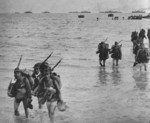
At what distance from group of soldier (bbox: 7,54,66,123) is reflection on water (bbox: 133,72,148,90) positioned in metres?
4.88

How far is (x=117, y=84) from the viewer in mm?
12289

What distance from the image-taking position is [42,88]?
704 centimetres

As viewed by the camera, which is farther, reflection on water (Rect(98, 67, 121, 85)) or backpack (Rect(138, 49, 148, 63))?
backpack (Rect(138, 49, 148, 63))

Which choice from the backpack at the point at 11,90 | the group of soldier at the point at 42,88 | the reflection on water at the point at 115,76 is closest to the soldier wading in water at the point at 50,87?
the group of soldier at the point at 42,88

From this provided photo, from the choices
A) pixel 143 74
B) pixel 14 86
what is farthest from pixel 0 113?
pixel 143 74

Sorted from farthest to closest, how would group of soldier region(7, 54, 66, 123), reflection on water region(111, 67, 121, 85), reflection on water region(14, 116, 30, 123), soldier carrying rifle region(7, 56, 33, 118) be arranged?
reflection on water region(111, 67, 121, 85), reflection on water region(14, 116, 30, 123), soldier carrying rifle region(7, 56, 33, 118), group of soldier region(7, 54, 66, 123)

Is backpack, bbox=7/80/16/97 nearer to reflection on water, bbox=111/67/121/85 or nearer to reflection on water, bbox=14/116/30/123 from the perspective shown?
reflection on water, bbox=14/116/30/123

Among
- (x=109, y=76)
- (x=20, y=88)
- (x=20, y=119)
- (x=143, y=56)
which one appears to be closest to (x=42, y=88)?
(x=20, y=88)

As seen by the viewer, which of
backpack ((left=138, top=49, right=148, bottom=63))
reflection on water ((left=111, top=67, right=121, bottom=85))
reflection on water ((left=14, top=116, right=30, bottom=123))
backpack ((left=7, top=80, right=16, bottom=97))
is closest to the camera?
backpack ((left=7, top=80, right=16, bottom=97))

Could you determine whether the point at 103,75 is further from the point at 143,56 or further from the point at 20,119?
the point at 20,119

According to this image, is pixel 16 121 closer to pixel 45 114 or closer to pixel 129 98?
pixel 45 114

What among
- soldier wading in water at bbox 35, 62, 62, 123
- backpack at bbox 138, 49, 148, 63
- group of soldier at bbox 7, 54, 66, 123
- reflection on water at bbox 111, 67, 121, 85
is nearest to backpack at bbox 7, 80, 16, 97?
group of soldier at bbox 7, 54, 66, 123

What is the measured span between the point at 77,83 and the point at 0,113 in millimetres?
4275

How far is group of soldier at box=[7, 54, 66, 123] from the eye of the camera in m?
6.88
